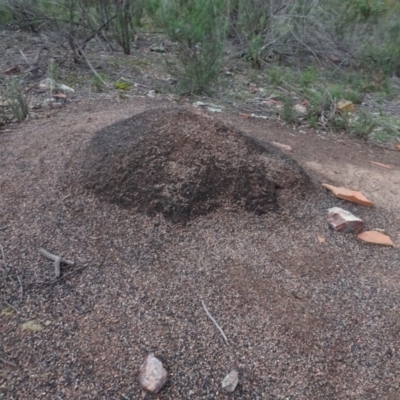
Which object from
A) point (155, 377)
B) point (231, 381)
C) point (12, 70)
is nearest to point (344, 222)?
point (231, 381)

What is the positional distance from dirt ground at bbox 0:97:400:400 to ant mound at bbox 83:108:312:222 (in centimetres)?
8

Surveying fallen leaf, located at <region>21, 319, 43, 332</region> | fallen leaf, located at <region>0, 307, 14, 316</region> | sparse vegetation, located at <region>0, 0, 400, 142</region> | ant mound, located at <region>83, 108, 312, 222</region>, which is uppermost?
ant mound, located at <region>83, 108, 312, 222</region>

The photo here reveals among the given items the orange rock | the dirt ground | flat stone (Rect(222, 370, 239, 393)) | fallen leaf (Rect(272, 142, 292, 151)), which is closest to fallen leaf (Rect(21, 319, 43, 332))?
the dirt ground

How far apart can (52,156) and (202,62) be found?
93.6 inches

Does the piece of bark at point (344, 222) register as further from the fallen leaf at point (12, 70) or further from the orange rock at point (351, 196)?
the fallen leaf at point (12, 70)

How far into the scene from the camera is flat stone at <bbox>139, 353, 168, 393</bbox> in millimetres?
1307

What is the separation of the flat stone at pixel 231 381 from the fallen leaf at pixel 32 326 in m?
0.64

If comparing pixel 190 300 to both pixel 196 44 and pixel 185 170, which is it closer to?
pixel 185 170

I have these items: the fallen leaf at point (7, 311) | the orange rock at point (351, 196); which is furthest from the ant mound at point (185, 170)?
the fallen leaf at point (7, 311)

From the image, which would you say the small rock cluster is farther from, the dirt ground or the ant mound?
the ant mound

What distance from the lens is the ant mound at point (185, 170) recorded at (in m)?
2.04

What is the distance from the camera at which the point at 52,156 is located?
2443mm

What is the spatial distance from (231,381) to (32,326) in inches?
27.0

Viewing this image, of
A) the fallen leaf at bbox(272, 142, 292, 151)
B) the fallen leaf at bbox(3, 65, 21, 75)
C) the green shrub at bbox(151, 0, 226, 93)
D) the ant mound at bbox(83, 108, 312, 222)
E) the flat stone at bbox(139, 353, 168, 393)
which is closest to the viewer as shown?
the flat stone at bbox(139, 353, 168, 393)
